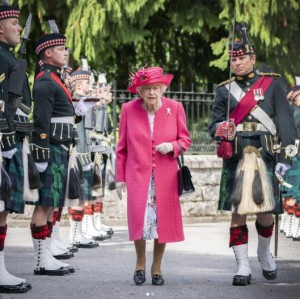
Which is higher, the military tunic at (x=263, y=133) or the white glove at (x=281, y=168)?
the military tunic at (x=263, y=133)

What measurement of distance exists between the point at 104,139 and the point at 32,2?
5306mm

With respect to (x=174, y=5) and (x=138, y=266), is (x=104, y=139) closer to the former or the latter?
(x=138, y=266)

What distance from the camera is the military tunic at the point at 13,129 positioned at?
9.73m

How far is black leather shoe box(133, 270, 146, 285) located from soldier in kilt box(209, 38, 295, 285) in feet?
2.37

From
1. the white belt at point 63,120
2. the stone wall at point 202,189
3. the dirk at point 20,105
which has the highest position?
the dirk at point 20,105

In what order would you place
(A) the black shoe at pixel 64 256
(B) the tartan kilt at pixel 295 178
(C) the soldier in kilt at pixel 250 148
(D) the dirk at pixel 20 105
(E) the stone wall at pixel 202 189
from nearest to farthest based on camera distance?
(D) the dirk at pixel 20 105 → (C) the soldier in kilt at pixel 250 148 → (A) the black shoe at pixel 64 256 → (B) the tartan kilt at pixel 295 178 → (E) the stone wall at pixel 202 189

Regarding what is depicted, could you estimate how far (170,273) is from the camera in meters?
11.6

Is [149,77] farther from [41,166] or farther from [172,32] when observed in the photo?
[172,32]

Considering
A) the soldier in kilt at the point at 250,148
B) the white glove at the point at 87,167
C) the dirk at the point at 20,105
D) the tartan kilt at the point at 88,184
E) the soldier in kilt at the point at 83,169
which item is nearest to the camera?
the dirk at the point at 20,105

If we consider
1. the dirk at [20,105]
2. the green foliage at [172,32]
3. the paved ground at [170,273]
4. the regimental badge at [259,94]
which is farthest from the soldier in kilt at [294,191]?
the dirk at [20,105]

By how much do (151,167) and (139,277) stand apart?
2.90ft

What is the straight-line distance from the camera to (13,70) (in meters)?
9.80

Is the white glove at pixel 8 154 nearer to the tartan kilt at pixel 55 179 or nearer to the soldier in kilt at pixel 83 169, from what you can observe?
the tartan kilt at pixel 55 179

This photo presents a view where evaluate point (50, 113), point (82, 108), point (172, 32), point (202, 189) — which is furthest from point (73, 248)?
point (172, 32)
